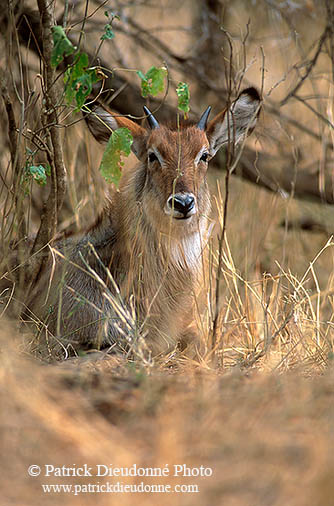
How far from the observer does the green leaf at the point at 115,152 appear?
157 inches

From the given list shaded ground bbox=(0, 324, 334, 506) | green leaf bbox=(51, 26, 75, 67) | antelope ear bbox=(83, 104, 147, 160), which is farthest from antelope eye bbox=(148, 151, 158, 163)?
shaded ground bbox=(0, 324, 334, 506)

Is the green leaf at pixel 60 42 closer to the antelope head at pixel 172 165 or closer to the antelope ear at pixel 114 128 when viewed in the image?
the antelope head at pixel 172 165

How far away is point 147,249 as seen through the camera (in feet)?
16.2

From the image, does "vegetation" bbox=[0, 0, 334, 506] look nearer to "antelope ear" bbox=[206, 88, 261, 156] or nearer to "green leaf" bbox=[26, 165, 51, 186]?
"green leaf" bbox=[26, 165, 51, 186]

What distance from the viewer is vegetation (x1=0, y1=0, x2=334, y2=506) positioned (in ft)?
8.54

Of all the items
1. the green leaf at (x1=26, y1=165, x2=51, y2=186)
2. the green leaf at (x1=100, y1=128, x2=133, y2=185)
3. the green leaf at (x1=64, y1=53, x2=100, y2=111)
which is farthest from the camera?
the green leaf at (x1=26, y1=165, x2=51, y2=186)

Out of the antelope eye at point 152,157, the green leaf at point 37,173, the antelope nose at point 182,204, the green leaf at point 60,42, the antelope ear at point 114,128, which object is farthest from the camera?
the antelope ear at point 114,128

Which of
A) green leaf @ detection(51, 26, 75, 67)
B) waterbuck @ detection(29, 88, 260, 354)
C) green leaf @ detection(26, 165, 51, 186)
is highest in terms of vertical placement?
green leaf @ detection(51, 26, 75, 67)

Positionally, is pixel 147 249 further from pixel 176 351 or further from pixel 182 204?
pixel 176 351

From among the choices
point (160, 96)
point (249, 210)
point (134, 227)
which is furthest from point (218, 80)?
point (134, 227)

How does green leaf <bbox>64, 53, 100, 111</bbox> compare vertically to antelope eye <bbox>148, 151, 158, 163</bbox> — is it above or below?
above

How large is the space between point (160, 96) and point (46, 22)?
3.06m

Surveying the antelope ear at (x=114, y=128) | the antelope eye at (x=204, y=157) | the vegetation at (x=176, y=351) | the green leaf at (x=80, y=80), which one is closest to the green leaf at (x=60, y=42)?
the vegetation at (x=176, y=351)

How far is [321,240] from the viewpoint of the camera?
7.93 meters
